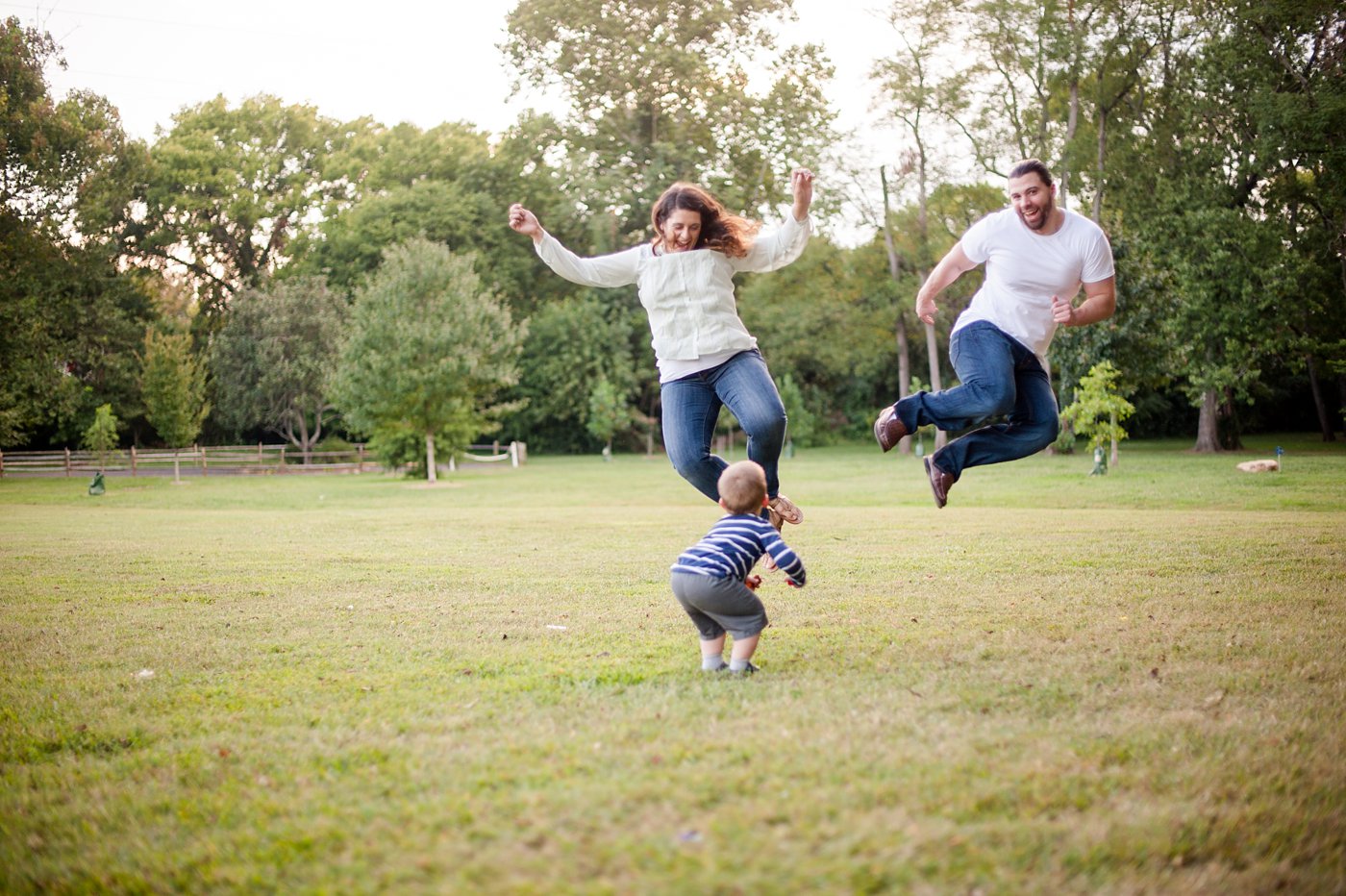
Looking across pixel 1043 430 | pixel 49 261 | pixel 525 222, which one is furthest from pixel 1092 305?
pixel 49 261

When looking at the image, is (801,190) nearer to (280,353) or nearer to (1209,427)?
(1209,427)

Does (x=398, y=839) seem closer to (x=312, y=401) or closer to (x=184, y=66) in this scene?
(x=184, y=66)

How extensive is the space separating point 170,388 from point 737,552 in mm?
39664

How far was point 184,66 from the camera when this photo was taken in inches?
1513

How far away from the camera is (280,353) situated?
146 feet

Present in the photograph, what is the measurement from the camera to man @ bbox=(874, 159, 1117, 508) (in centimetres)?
637

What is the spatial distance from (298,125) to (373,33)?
20.2 meters

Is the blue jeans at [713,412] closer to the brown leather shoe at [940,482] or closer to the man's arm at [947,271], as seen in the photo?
the brown leather shoe at [940,482]

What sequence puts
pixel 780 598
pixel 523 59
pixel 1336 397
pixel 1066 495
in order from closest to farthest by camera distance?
1. pixel 780 598
2. pixel 1066 495
3. pixel 523 59
4. pixel 1336 397

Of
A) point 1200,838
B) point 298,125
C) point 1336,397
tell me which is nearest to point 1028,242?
point 1200,838

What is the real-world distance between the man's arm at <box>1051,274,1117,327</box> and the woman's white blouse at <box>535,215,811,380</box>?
153 centimetres

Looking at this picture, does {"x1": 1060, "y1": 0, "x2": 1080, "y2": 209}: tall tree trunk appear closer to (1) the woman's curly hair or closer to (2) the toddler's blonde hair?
(1) the woman's curly hair

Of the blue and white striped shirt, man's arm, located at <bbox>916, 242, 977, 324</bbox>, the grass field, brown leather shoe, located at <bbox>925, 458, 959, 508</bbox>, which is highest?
man's arm, located at <bbox>916, 242, 977, 324</bbox>

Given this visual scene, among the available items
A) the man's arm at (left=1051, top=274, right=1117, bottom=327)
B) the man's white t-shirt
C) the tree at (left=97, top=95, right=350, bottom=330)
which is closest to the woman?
the man's white t-shirt
